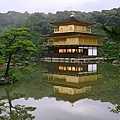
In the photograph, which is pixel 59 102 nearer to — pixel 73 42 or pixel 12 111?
pixel 12 111

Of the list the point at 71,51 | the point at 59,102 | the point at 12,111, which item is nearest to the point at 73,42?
the point at 71,51

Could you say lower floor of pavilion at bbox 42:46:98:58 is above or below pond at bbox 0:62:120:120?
above

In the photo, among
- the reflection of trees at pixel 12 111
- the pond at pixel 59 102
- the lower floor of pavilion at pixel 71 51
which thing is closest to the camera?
the reflection of trees at pixel 12 111

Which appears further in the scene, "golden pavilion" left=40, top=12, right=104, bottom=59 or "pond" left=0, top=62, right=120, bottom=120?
"golden pavilion" left=40, top=12, right=104, bottom=59

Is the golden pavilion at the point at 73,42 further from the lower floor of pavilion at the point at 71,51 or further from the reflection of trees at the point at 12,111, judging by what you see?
the reflection of trees at the point at 12,111

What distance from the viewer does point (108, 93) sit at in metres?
9.69

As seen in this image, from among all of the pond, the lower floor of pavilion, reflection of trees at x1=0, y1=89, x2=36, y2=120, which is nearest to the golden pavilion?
the lower floor of pavilion

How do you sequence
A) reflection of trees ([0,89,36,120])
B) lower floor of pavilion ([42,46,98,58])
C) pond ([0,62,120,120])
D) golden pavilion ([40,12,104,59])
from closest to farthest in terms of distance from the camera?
reflection of trees ([0,89,36,120]), pond ([0,62,120,120]), golden pavilion ([40,12,104,59]), lower floor of pavilion ([42,46,98,58])

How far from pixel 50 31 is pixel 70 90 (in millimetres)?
36360

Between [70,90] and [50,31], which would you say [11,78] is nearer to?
[70,90]

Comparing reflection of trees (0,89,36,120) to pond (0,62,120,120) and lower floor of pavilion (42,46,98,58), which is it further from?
lower floor of pavilion (42,46,98,58)

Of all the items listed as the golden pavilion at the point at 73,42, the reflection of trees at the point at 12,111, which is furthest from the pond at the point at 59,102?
the golden pavilion at the point at 73,42

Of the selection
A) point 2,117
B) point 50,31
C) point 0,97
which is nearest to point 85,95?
point 0,97

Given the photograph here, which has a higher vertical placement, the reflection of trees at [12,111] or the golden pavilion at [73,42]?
the golden pavilion at [73,42]
